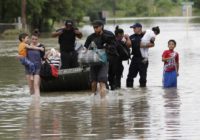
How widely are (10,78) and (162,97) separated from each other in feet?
24.0

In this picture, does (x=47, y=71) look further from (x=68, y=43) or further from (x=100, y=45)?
(x=100, y=45)

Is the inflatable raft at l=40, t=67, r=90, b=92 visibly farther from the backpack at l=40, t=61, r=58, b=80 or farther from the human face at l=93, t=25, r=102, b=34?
the human face at l=93, t=25, r=102, b=34

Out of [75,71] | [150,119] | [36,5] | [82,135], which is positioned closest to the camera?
[82,135]

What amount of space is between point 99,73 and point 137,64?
143 inches

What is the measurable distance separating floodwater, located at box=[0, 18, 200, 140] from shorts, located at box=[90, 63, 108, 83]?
17.1 inches

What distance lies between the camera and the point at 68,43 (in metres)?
18.4

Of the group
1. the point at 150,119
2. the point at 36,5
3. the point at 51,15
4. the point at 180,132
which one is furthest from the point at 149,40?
the point at 51,15

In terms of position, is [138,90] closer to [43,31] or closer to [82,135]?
[82,135]

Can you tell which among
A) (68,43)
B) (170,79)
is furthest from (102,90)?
(170,79)

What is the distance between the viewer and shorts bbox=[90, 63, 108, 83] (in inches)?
617

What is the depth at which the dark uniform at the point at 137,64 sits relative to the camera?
19.0 m

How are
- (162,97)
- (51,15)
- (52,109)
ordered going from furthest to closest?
(51,15) < (162,97) < (52,109)

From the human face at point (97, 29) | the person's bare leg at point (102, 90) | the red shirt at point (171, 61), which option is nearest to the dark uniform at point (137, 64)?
the red shirt at point (171, 61)

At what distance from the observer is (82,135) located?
36.3 ft
